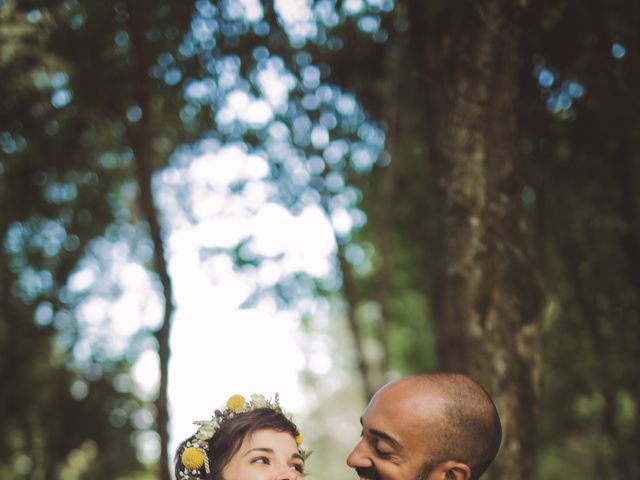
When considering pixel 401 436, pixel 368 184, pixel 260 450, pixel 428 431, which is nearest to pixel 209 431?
pixel 260 450

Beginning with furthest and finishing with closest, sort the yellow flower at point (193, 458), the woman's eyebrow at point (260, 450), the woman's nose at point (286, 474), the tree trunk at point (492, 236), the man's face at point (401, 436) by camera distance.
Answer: the tree trunk at point (492, 236)
the yellow flower at point (193, 458)
the woman's eyebrow at point (260, 450)
the woman's nose at point (286, 474)
the man's face at point (401, 436)

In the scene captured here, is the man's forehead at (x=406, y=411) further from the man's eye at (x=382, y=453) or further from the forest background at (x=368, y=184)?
the forest background at (x=368, y=184)

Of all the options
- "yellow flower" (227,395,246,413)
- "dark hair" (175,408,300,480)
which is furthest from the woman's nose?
"yellow flower" (227,395,246,413)

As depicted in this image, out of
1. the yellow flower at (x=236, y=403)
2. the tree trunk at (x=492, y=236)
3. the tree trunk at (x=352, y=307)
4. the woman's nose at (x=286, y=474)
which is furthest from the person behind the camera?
the tree trunk at (x=352, y=307)

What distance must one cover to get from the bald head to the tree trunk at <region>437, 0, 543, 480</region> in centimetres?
161

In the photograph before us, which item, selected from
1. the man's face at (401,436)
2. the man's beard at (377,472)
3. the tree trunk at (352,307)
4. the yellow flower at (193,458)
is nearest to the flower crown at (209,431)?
the yellow flower at (193,458)

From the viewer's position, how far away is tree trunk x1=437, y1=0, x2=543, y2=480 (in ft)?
17.2

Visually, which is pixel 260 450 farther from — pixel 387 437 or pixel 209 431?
pixel 387 437

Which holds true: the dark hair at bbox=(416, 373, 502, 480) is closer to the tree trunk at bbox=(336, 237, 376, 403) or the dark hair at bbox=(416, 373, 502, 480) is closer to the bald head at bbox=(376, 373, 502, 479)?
the bald head at bbox=(376, 373, 502, 479)

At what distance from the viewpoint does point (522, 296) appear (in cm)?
534

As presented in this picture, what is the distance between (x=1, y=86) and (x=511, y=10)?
859 centimetres

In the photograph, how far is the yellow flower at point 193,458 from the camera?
420 centimetres

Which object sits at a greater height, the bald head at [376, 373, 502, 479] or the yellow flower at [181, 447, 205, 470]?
the bald head at [376, 373, 502, 479]

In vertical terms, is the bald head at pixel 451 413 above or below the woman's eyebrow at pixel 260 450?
above
